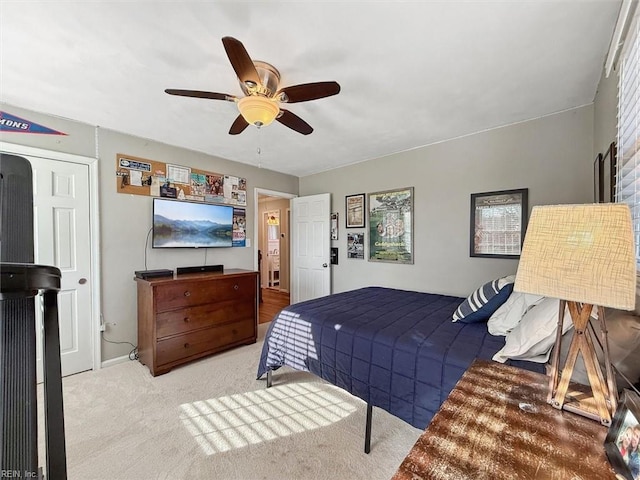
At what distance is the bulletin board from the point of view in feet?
9.53

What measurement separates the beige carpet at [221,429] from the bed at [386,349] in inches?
9.7

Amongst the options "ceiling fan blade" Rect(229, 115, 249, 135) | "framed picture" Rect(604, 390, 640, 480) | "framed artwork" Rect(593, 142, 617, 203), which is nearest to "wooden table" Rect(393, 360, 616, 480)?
"framed picture" Rect(604, 390, 640, 480)

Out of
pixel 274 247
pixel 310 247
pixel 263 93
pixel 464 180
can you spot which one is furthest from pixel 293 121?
pixel 274 247

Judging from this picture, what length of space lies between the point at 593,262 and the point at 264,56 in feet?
6.15

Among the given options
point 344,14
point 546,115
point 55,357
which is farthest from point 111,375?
point 546,115

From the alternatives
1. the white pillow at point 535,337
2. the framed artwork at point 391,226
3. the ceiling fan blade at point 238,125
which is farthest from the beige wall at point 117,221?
the white pillow at point 535,337

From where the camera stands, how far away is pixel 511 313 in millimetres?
1604

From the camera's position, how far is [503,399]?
3.01 feet

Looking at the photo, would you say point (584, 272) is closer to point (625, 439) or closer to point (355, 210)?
point (625, 439)

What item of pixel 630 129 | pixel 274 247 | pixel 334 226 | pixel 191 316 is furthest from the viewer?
pixel 274 247

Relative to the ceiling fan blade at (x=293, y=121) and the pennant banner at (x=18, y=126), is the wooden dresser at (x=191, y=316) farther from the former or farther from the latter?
the ceiling fan blade at (x=293, y=121)

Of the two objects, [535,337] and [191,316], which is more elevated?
[535,337]

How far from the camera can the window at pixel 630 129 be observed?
117 centimetres

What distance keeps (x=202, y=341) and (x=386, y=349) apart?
6.84 feet
